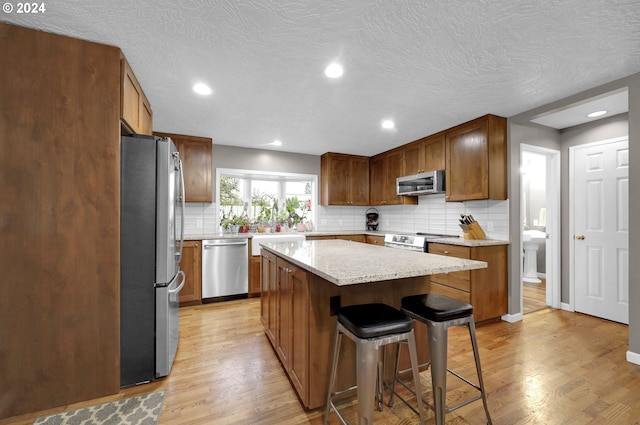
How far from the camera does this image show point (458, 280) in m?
3.07

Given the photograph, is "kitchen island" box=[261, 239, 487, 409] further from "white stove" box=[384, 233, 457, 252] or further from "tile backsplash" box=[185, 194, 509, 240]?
"tile backsplash" box=[185, 194, 509, 240]

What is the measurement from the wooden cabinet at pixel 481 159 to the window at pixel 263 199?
2.46 m

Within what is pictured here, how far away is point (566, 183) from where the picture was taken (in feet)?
11.4

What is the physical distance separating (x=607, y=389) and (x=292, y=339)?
218cm

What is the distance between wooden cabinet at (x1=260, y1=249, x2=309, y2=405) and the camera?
1.66m

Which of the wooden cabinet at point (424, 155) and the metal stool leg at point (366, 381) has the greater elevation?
the wooden cabinet at point (424, 155)

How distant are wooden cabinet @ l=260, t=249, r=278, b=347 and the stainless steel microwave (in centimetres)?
245

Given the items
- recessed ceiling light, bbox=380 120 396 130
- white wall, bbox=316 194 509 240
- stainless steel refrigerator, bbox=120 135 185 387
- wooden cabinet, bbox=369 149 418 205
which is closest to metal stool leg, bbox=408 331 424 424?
stainless steel refrigerator, bbox=120 135 185 387

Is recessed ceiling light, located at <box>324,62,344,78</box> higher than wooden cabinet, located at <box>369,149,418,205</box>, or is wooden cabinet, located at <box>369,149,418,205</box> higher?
recessed ceiling light, located at <box>324,62,344,78</box>

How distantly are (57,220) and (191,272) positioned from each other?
6.92ft

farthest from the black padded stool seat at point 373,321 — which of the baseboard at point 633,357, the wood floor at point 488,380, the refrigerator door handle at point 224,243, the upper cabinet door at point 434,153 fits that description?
the upper cabinet door at point 434,153

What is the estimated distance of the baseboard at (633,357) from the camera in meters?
2.19

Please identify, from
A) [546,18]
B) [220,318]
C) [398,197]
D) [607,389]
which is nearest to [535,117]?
[546,18]

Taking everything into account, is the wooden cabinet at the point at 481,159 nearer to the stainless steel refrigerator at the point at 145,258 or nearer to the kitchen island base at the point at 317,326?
the kitchen island base at the point at 317,326
